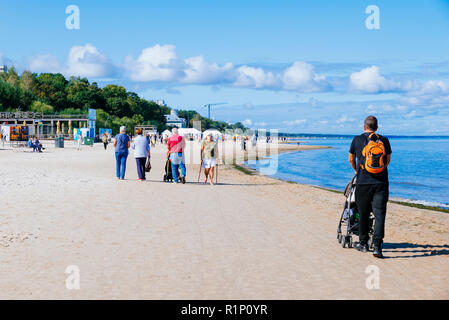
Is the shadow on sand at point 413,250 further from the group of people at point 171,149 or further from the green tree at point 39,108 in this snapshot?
the green tree at point 39,108

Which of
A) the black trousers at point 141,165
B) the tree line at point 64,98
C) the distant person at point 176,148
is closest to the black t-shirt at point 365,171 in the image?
the distant person at point 176,148

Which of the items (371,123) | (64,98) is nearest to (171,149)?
(371,123)

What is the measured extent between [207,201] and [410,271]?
248 inches

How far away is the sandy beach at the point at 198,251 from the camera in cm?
457

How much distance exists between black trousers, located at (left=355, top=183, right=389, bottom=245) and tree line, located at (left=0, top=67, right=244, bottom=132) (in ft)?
257

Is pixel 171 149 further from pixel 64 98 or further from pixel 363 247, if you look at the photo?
pixel 64 98

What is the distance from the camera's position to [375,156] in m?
5.76

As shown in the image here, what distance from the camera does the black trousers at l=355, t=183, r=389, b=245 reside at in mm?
5809

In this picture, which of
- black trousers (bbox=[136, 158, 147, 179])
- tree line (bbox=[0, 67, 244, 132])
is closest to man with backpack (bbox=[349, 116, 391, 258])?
black trousers (bbox=[136, 158, 147, 179])

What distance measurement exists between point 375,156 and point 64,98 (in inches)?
4209

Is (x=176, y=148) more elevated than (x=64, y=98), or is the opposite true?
(x=64, y=98)

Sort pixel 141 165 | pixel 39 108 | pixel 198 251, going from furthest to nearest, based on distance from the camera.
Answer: pixel 39 108
pixel 141 165
pixel 198 251

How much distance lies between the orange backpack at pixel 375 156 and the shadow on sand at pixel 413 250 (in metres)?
1.23
